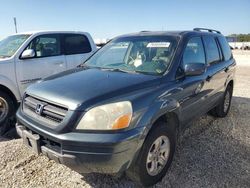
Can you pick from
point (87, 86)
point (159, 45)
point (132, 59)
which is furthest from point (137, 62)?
point (87, 86)

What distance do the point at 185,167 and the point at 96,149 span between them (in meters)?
1.55

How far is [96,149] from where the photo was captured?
2363mm

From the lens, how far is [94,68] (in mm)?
3717

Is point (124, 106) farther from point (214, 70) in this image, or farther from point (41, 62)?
point (41, 62)

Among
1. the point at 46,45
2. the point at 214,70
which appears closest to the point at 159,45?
the point at 214,70

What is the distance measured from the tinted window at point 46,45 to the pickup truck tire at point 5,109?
115 cm

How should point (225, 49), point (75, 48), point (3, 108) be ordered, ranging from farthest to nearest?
point (75, 48)
point (225, 49)
point (3, 108)

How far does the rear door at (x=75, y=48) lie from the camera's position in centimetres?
609

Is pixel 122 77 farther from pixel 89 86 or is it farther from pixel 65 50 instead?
pixel 65 50

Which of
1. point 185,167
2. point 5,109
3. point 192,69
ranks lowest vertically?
point 185,167

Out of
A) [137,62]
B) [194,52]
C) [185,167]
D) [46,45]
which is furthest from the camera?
[46,45]

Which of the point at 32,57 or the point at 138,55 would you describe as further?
the point at 32,57

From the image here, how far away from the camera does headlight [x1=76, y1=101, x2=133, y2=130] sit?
243cm

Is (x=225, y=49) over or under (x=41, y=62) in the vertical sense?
over
